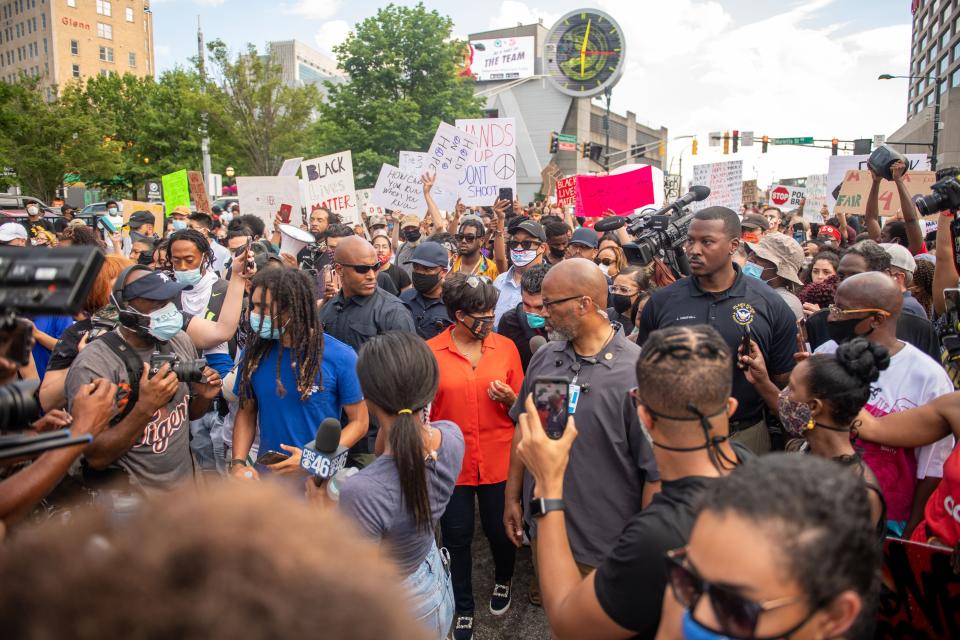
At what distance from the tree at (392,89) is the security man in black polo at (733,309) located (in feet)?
118

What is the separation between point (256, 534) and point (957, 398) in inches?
117

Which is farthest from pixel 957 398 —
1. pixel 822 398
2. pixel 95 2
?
pixel 95 2

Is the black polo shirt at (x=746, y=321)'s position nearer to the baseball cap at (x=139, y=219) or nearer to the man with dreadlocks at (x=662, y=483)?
the man with dreadlocks at (x=662, y=483)

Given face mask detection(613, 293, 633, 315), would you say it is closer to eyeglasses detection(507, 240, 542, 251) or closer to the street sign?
eyeglasses detection(507, 240, 542, 251)

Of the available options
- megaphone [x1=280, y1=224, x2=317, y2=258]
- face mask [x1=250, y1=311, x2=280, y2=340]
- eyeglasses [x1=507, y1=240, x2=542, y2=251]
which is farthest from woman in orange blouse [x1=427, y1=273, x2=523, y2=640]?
megaphone [x1=280, y1=224, x2=317, y2=258]

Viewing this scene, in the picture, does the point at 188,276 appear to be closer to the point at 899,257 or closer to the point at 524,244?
the point at 524,244

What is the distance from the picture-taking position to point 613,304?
542 cm

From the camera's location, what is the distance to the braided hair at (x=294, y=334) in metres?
3.37

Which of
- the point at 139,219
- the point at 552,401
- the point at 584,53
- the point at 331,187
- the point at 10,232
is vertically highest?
the point at 584,53

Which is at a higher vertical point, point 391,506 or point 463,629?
point 391,506

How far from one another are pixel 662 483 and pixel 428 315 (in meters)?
3.75

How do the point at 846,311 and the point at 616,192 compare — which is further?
the point at 616,192

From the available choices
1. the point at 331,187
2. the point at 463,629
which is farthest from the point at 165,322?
the point at 331,187

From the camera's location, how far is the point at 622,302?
211 inches
